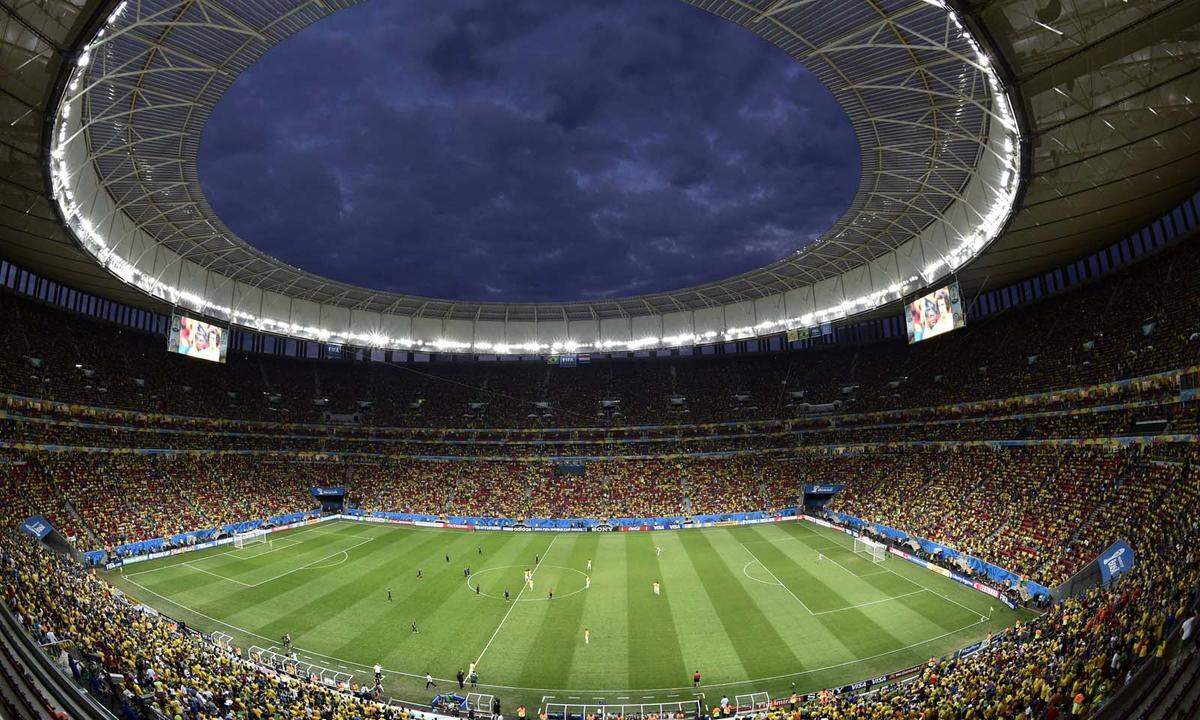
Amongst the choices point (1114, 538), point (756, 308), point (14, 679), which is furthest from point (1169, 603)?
point (756, 308)

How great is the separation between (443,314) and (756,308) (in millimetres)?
32870

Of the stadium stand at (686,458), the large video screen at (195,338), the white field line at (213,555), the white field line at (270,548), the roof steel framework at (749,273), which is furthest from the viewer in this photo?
the large video screen at (195,338)

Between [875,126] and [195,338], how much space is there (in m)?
46.1

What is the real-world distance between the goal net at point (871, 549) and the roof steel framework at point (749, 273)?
1858 cm

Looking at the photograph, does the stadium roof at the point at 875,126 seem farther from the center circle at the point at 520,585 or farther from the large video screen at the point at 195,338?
the center circle at the point at 520,585

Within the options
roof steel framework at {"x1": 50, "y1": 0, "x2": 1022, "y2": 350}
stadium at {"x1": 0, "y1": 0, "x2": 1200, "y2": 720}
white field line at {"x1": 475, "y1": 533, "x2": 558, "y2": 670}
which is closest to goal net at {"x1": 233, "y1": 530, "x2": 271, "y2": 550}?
stadium at {"x1": 0, "y1": 0, "x2": 1200, "y2": 720}

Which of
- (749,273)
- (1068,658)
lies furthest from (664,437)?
(1068,658)

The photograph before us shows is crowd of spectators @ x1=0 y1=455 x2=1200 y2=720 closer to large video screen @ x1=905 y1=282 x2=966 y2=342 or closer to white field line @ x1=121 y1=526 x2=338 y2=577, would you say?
white field line @ x1=121 y1=526 x2=338 y2=577

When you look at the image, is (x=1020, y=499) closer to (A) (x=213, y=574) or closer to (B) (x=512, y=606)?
(B) (x=512, y=606)

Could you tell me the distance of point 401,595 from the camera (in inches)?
1297

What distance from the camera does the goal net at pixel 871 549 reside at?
38719 millimetres

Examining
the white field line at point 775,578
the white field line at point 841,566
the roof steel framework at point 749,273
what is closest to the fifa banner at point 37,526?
the roof steel framework at point 749,273

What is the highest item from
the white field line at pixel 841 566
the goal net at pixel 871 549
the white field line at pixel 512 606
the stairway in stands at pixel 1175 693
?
the stairway in stands at pixel 1175 693

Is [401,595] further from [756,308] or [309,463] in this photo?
[756,308]
